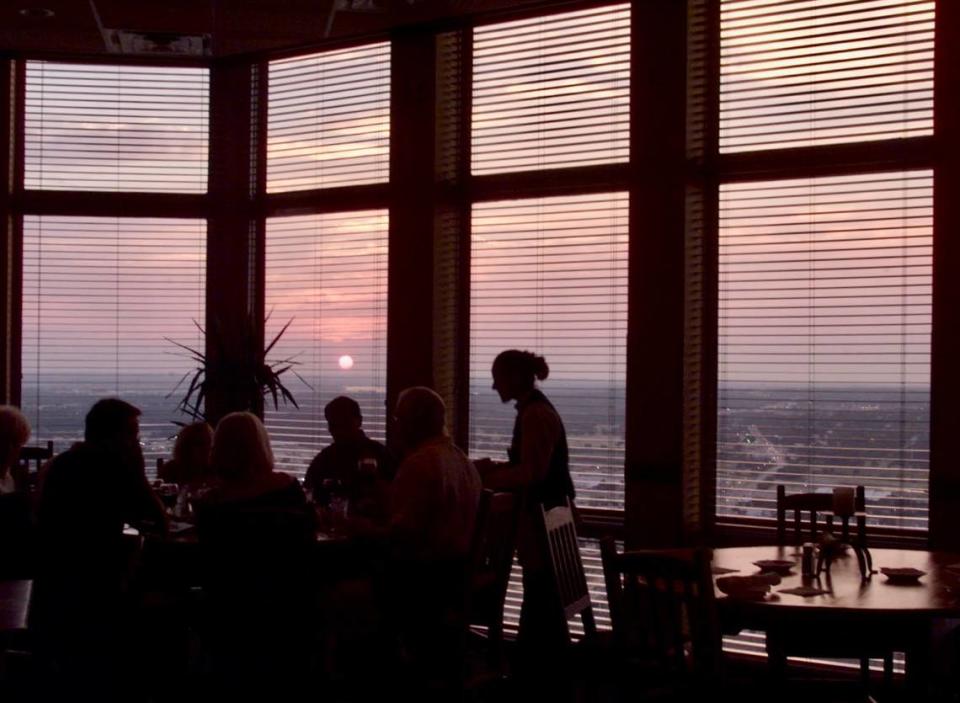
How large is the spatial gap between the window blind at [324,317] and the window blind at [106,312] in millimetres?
613

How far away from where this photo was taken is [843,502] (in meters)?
4.11

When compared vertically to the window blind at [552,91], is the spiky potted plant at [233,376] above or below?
below

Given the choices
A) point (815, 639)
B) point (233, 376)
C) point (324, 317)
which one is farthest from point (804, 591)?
point (233, 376)

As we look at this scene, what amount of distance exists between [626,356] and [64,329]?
3.84 m

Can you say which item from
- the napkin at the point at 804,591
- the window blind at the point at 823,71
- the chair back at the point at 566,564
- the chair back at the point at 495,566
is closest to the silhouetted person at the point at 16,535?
the chair back at the point at 495,566

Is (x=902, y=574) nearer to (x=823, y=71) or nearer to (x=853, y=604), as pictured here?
(x=853, y=604)

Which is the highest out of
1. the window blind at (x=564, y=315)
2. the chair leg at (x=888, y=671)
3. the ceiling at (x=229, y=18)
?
the ceiling at (x=229, y=18)

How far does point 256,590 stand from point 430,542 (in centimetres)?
82

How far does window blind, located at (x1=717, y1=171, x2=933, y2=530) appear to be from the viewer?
535 centimetres

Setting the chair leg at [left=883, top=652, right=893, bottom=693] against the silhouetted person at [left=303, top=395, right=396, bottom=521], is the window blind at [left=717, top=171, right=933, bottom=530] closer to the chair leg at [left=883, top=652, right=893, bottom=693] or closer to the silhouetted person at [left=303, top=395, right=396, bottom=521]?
the chair leg at [left=883, top=652, right=893, bottom=693]

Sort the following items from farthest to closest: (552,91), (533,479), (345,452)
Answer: (552,91) → (345,452) → (533,479)

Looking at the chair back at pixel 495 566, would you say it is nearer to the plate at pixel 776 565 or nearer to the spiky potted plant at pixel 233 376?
the plate at pixel 776 565

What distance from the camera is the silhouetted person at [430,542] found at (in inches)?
161

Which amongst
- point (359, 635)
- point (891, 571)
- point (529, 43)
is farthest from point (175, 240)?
point (891, 571)
